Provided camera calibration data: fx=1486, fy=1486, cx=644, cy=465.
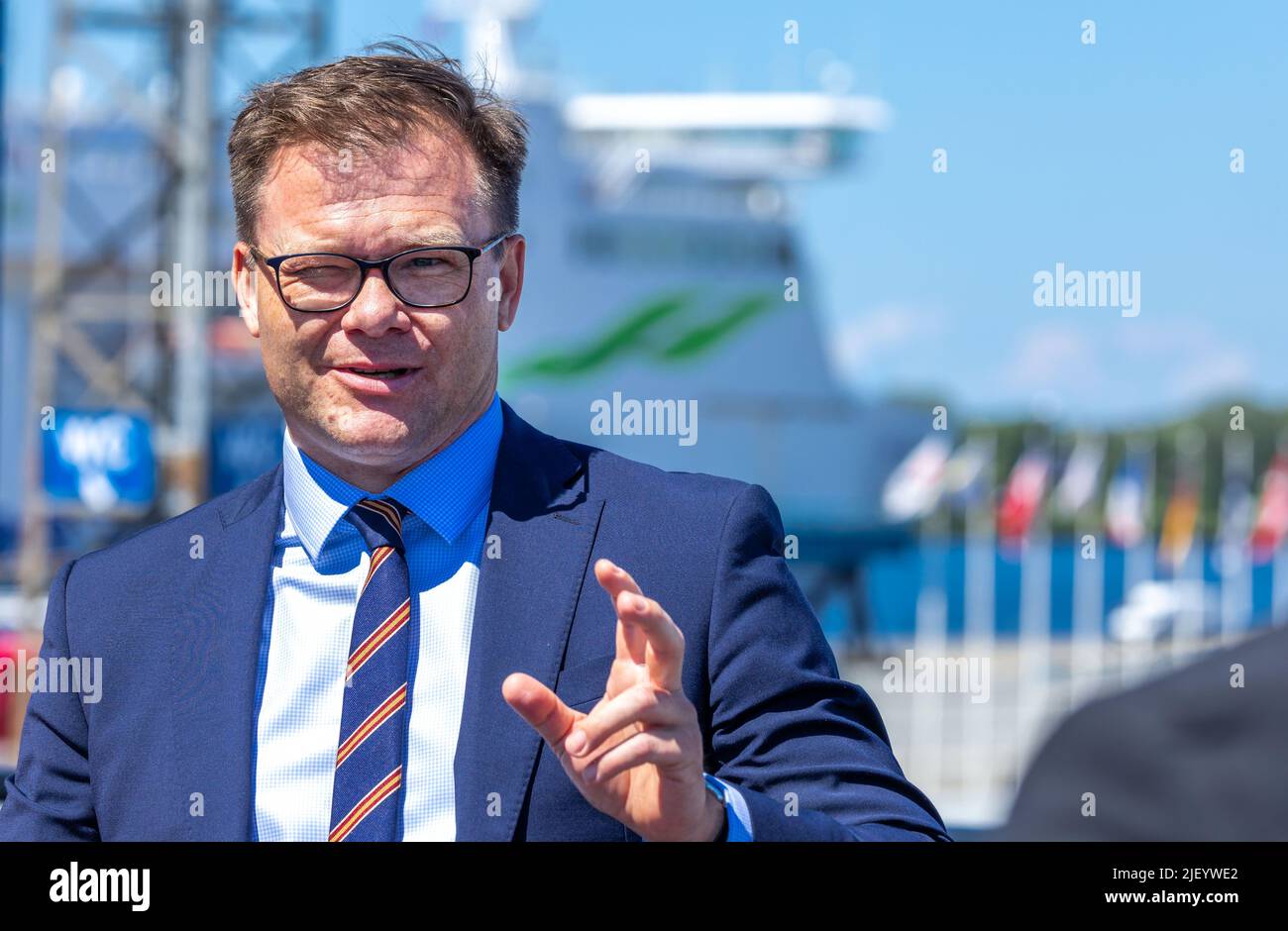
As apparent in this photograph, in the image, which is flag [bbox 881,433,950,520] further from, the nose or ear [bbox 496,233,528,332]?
the nose

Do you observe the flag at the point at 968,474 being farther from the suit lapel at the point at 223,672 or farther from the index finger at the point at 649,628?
the index finger at the point at 649,628

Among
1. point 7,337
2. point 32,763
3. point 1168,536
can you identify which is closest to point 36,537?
point 32,763

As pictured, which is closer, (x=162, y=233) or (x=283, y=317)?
(x=283, y=317)

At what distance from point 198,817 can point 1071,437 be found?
32.8m

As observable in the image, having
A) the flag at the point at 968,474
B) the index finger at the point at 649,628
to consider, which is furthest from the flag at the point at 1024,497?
the index finger at the point at 649,628

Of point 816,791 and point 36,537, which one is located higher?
point 816,791

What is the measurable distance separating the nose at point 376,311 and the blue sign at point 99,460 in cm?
971

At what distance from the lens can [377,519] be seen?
1979mm

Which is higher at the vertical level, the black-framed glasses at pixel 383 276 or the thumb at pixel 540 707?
the black-framed glasses at pixel 383 276

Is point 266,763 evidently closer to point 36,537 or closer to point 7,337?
point 36,537

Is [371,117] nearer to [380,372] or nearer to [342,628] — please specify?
[380,372]

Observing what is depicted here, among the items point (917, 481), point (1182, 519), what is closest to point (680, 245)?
point (917, 481)

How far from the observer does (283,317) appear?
1972mm

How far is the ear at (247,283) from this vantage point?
2.07 meters
